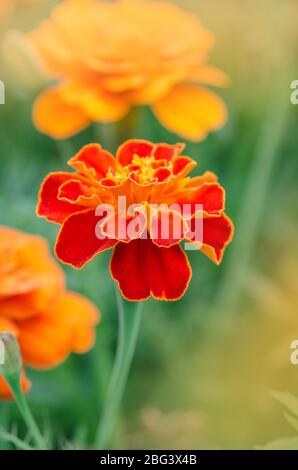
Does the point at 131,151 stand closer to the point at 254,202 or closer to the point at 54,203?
the point at 54,203

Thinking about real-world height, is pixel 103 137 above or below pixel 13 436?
above

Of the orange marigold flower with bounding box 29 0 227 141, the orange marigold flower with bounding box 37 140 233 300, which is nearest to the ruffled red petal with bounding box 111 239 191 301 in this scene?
the orange marigold flower with bounding box 37 140 233 300

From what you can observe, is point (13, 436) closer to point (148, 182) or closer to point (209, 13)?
point (148, 182)

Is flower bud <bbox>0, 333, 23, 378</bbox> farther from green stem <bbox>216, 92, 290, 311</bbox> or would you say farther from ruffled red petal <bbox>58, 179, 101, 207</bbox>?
green stem <bbox>216, 92, 290, 311</bbox>

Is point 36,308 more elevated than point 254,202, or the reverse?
point 254,202

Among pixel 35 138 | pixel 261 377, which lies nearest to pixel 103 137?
pixel 35 138

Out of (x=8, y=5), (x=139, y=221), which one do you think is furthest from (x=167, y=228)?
(x=8, y=5)
